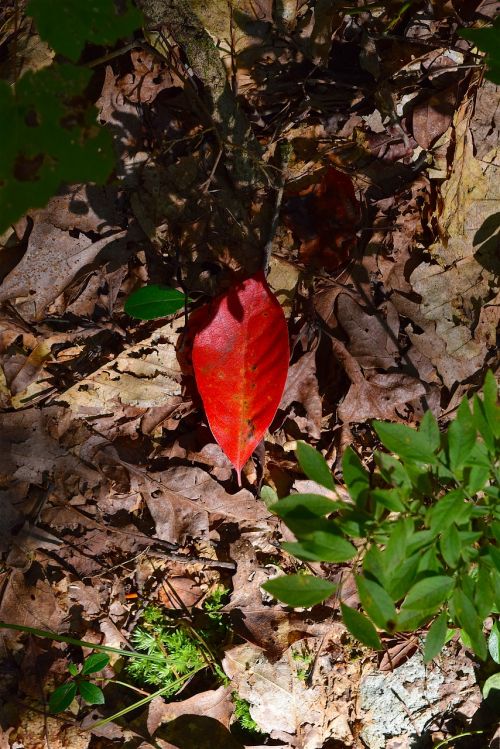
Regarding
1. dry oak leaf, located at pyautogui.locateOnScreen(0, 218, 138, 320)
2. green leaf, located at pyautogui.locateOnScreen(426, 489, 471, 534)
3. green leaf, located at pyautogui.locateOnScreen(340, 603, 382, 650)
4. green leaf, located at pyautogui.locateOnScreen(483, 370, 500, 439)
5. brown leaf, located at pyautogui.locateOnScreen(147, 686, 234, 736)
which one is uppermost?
dry oak leaf, located at pyautogui.locateOnScreen(0, 218, 138, 320)

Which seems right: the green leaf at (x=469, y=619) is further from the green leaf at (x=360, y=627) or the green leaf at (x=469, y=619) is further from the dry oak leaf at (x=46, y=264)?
the dry oak leaf at (x=46, y=264)

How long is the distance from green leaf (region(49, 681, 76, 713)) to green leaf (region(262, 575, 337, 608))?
4.32 feet

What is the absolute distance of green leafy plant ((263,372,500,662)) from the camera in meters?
1.19

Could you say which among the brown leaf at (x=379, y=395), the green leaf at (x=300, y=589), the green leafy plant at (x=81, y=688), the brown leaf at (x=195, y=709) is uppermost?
the green leaf at (x=300, y=589)

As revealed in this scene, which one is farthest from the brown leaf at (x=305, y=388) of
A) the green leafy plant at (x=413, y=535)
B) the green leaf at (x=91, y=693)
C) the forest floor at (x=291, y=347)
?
the green leaf at (x=91, y=693)

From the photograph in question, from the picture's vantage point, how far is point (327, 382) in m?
2.31

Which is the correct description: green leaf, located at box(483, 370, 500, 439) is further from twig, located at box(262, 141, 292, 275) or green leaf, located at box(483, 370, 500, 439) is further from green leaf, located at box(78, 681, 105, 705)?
green leaf, located at box(78, 681, 105, 705)

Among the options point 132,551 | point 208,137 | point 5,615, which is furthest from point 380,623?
point 208,137

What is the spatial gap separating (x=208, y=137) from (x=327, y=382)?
3.42 feet

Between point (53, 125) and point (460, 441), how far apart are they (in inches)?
44.2

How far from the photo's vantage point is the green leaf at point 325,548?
3.92ft

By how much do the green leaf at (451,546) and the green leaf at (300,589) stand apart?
240 millimetres

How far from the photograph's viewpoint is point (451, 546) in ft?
3.95

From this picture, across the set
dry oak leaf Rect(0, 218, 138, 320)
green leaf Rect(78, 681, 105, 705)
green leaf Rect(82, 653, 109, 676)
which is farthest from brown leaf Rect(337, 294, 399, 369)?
green leaf Rect(78, 681, 105, 705)
